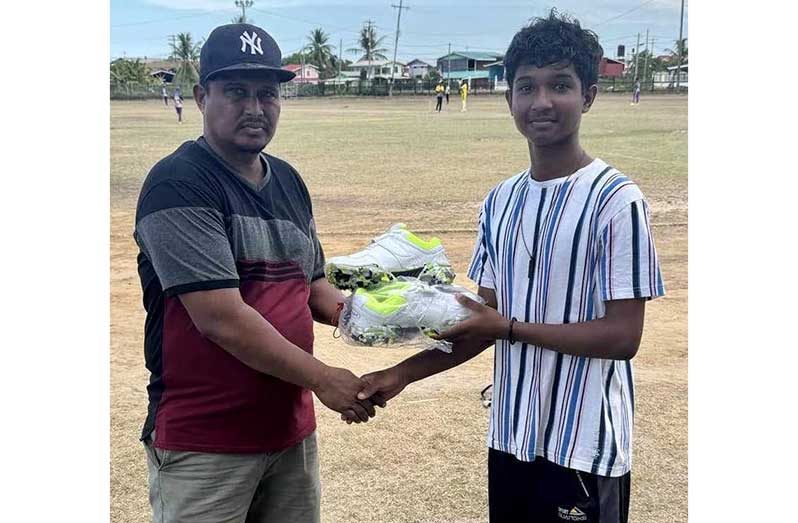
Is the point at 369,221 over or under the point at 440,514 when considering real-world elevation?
over

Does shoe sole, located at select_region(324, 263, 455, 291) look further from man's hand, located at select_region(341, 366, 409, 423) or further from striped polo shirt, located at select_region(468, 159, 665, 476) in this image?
man's hand, located at select_region(341, 366, 409, 423)

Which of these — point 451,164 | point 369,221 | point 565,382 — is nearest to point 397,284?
point 565,382

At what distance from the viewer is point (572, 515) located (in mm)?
2107

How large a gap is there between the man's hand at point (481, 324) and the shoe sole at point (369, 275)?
0.67 feet

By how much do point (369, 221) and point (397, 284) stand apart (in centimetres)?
869

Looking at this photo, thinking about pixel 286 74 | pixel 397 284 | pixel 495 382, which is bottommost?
pixel 495 382

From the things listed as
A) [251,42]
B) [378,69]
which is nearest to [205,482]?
[251,42]

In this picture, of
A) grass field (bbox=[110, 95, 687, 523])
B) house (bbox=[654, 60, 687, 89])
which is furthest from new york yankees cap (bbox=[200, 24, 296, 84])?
house (bbox=[654, 60, 687, 89])

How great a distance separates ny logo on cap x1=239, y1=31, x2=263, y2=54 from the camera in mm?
2338

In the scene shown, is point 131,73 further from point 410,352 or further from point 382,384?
point 382,384

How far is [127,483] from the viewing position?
393 centimetres

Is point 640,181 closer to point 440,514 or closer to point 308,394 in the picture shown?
point 440,514

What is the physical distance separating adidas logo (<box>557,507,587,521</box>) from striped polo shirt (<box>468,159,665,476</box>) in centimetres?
12

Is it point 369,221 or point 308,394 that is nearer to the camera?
point 308,394
